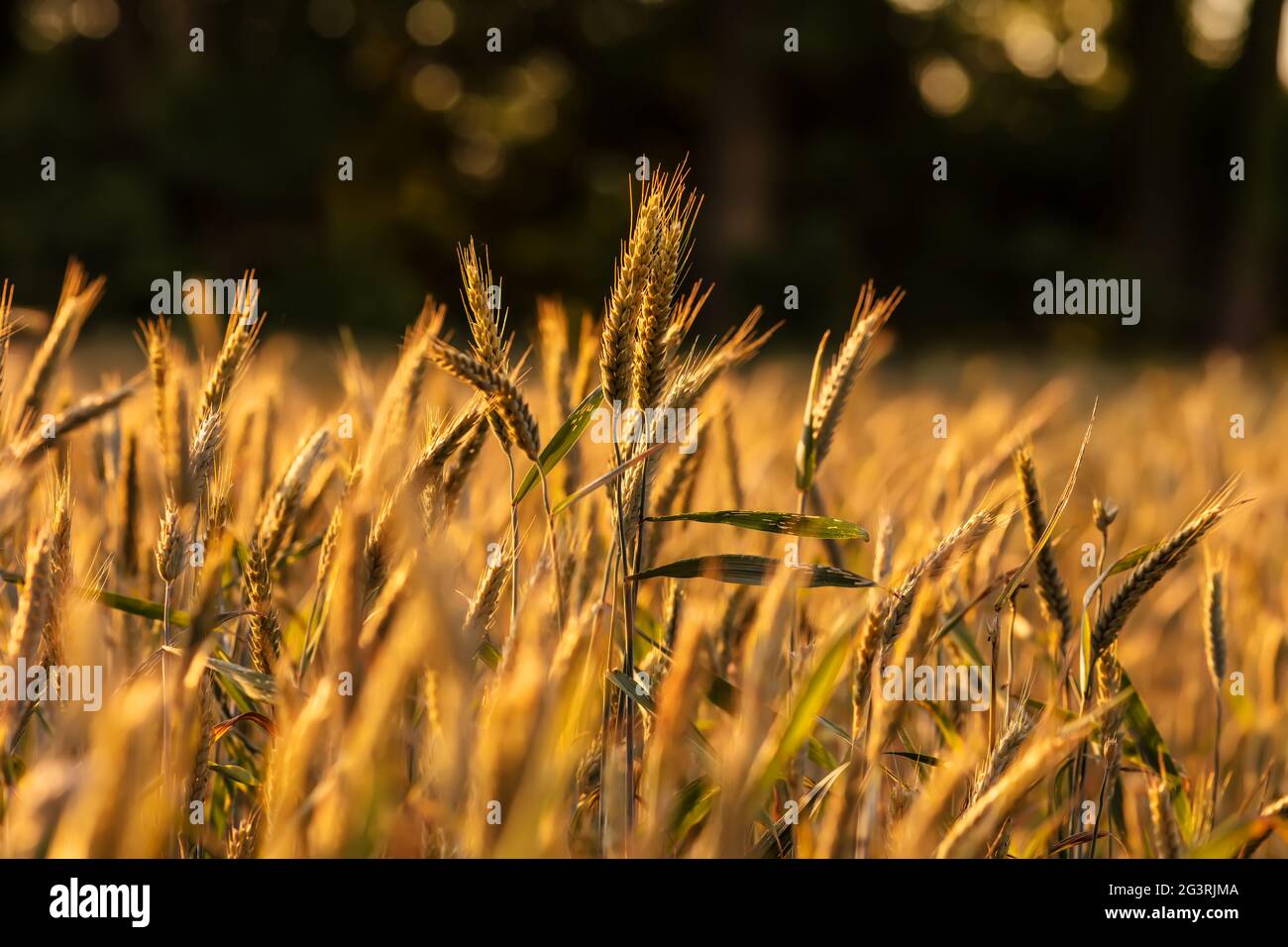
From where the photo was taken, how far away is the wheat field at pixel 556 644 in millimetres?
662

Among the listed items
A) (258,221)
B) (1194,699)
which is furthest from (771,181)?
(1194,699)

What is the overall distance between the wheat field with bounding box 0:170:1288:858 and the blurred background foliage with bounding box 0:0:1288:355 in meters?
9.27

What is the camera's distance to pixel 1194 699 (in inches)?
68.6

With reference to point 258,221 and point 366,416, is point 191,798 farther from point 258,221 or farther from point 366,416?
point 258,221

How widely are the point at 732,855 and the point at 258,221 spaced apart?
14360mm

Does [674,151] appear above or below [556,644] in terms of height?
above

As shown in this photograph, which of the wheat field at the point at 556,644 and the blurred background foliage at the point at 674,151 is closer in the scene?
the wheat field at the point at 556,644

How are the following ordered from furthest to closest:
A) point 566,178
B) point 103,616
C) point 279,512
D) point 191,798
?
point 566,178, point 103,616, point 279,512, point 191,798

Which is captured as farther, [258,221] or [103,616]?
[258,221]

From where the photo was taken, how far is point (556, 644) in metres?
A: 0.97

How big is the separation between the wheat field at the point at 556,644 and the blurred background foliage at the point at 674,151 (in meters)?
9.27

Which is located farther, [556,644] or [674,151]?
[674,151]

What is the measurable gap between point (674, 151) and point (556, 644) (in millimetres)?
18409

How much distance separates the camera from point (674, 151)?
18.6m
